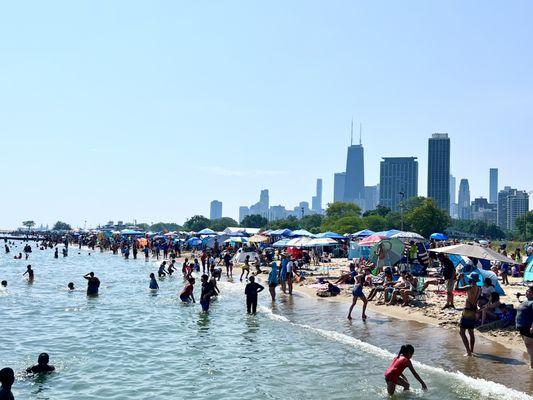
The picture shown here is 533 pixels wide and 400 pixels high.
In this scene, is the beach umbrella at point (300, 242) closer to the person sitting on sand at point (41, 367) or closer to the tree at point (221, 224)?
the person sitting on sand at point (41, 367)

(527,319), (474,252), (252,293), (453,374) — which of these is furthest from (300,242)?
(527,319)

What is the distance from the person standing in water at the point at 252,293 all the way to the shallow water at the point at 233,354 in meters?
0.38

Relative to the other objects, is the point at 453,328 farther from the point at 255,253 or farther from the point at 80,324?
the point at 255,253

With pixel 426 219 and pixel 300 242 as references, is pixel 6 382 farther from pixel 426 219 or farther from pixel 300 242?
pixel 426 219

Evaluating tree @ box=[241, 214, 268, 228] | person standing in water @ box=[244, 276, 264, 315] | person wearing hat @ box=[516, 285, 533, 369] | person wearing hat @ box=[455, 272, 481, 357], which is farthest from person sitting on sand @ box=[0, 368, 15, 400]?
tree @ box=[241, 214, 268, 228]

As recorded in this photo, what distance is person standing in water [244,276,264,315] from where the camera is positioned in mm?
17891

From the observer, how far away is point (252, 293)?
18.0 m

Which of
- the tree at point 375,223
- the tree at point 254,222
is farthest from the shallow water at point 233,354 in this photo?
the tree at point 254,222

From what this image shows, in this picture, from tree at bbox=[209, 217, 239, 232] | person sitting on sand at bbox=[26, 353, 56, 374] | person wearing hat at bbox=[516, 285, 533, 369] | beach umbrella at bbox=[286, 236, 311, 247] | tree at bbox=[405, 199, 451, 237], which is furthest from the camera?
tree at bbox=[209, 217, 239, 232]

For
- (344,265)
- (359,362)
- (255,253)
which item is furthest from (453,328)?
(255,253)

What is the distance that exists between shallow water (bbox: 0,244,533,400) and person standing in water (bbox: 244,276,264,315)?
38 cm

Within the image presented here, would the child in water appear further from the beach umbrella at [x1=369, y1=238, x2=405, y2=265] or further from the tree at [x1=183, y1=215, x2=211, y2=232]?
the tree at [x1=183, y1=215, x2=211, y2=232]

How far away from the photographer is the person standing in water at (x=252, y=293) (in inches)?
704

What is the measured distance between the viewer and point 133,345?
46.9 feet
